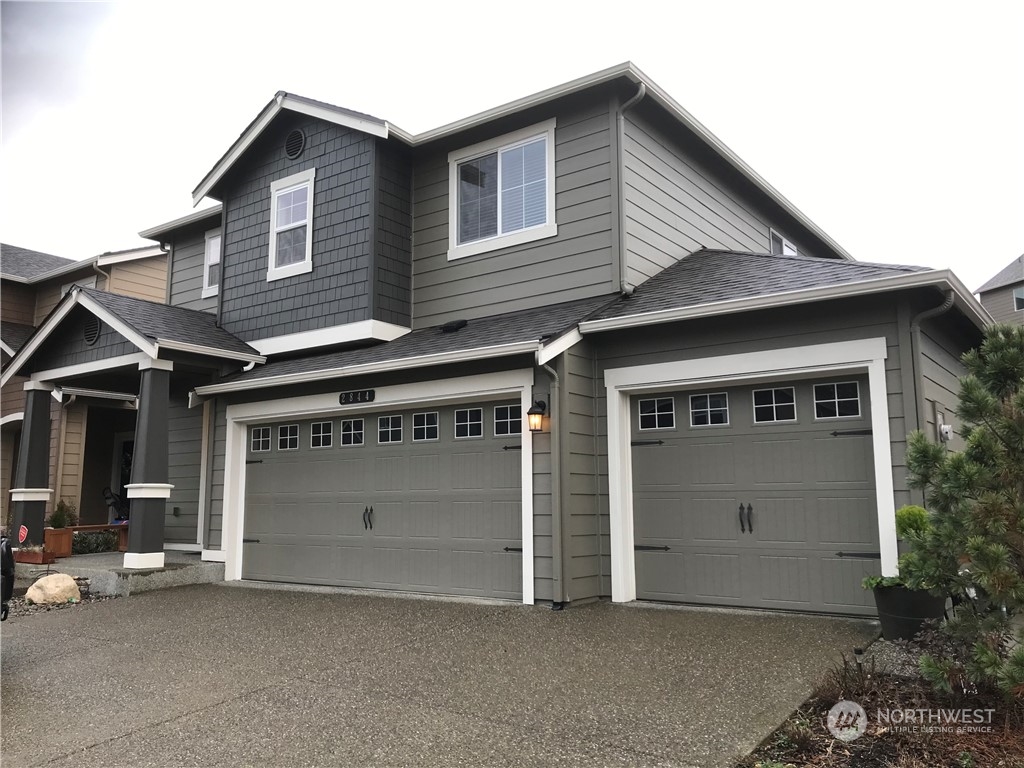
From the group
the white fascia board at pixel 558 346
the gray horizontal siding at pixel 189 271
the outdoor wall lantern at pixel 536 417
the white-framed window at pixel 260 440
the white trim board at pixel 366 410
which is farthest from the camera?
the gray horizontal siding at pixel 189 271

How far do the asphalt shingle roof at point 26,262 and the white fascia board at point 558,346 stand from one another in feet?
46.3

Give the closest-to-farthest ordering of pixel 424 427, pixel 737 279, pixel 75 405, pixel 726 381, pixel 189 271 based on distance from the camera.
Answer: pixel 726 381 < pixel 737 279 < pixel 424 427 < pixel 189 271 < pixel 75 405

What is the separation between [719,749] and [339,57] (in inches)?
159

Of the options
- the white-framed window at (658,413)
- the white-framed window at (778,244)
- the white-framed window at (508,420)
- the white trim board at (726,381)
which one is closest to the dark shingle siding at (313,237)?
the white-framed window at (508,420)

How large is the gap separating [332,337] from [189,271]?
4848 millimetres

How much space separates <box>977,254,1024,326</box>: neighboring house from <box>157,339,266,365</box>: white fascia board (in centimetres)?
2375

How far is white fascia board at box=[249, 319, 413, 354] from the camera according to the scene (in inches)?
376

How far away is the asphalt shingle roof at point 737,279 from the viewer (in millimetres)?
6844

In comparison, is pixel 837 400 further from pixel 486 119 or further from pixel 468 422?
pixel 486 119

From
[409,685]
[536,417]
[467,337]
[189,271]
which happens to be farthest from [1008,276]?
Answer: [409,685]

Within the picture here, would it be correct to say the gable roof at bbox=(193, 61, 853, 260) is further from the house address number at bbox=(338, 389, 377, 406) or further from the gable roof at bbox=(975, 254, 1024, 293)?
the gable roof at bbox=(975, 254, 1024, 293)

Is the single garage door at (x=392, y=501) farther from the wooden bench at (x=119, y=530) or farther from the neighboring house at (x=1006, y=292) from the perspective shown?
the neighboring house at (x=1006, y=292)

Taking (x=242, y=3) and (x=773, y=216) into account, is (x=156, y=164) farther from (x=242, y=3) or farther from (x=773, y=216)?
(x=773, y=216)

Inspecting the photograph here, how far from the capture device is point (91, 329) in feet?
34.3
